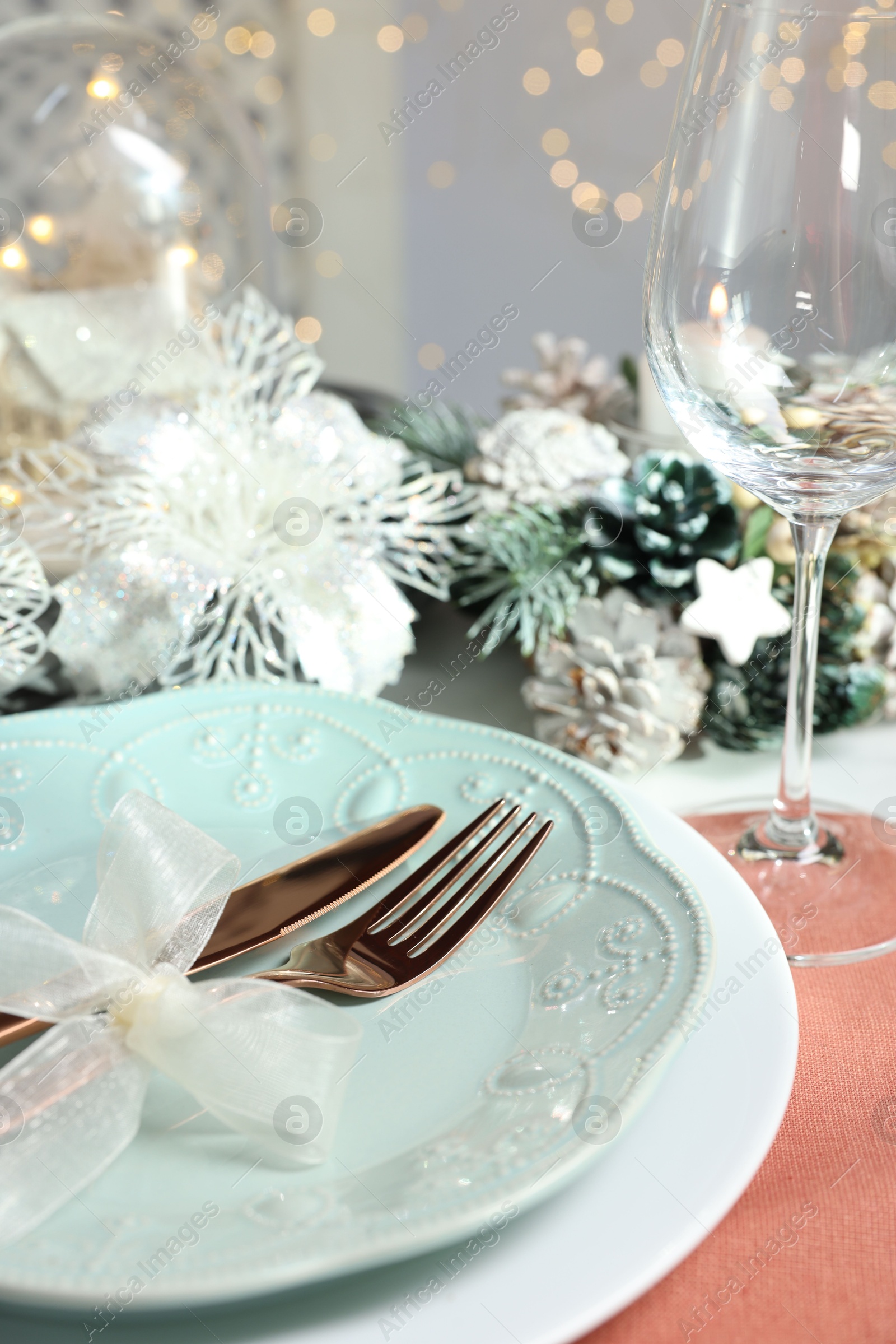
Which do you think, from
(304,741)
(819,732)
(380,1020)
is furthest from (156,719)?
(819,732)

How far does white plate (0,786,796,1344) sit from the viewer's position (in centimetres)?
22

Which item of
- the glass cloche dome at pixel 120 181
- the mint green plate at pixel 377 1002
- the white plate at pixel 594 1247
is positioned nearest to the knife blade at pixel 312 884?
the mint green plate at pixel 377 1002

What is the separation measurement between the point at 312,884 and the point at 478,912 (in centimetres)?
6

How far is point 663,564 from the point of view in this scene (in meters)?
0.54

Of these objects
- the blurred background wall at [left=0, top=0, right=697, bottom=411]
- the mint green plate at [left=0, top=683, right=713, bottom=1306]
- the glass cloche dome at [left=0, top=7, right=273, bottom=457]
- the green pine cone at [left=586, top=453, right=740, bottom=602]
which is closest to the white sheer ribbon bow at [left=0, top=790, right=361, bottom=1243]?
the mint green plate at [left=0, top=683, right=713, bottom=1306]

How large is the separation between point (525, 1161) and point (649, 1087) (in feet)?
0.12

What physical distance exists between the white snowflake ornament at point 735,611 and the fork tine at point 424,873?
168 millimetres

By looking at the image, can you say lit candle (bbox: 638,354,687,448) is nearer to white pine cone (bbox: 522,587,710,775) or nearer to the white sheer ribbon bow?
white pine cone (bbox: 522,587,710,775)

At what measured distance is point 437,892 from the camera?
0.35 m

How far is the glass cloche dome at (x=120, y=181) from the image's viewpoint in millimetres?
876

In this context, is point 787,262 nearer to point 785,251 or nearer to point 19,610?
point 785,251

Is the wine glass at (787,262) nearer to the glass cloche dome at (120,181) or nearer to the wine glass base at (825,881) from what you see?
the wine glass base at (825,881)

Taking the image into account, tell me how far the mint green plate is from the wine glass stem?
105mm

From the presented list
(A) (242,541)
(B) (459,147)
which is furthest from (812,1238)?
(B) (459,147)
